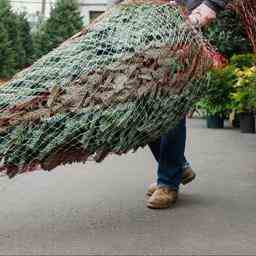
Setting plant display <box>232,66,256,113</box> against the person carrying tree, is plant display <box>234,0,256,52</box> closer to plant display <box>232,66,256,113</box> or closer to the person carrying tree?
plant display <box>232,66,256,113</box>

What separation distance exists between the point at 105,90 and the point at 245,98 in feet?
21.0

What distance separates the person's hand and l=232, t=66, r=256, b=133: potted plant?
4676mm

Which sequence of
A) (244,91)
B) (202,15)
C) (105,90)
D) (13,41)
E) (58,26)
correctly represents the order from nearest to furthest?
(105,90), (202,15), (244,91), (13,41), (58,26)

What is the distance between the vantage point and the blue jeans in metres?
5.18

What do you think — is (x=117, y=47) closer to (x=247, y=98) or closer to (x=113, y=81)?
(x=113, y=81)

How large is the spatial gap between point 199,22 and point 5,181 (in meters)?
2.46

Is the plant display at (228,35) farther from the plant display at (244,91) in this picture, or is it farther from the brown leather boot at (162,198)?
the brown leather boot at (162,198)

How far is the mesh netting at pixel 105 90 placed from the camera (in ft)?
13.6

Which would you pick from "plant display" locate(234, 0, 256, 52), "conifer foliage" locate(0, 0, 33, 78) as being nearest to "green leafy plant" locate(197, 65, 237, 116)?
"plant display" locate(234, 0, 256, 52)

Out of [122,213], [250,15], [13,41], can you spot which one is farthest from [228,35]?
[13,41]

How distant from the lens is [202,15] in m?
4.97

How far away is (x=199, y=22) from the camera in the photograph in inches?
192

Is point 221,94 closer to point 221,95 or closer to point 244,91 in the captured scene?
point 221,95

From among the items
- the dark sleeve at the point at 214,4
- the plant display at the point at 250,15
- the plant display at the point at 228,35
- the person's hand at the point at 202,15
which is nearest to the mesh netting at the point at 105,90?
the person's hand at the point at 202,15
